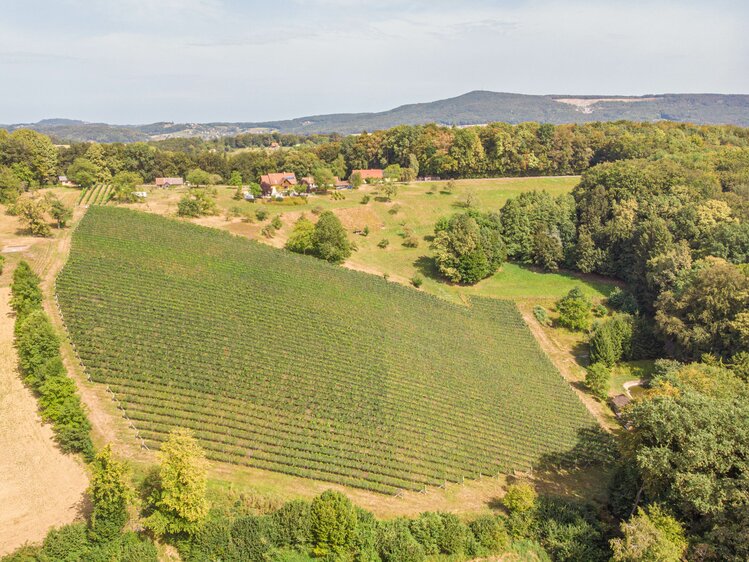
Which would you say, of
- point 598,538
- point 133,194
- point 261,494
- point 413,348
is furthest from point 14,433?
point 133,194

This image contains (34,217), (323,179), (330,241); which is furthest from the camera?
(323,179)

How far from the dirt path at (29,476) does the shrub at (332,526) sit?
14046 mm

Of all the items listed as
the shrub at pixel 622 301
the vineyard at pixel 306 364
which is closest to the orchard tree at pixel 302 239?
the vineyard at pixel 306 364

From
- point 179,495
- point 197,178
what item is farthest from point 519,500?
point 197,178

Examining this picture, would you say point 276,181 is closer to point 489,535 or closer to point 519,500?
point 519,500

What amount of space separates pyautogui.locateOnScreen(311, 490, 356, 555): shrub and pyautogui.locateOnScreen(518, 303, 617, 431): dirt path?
31.9 meters

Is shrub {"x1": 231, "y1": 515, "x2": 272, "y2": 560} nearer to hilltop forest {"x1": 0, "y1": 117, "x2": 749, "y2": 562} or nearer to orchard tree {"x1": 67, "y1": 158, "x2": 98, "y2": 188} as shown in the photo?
hilltop forest {"x1": 0, "y1": 117, "x2": 749, "y2": 562}

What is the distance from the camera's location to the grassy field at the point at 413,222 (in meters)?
73.4

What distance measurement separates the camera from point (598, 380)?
5003 centimetres

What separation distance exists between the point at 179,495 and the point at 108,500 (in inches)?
140

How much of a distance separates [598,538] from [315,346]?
93.7 ft

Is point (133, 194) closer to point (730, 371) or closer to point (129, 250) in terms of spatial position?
point (129, 250)

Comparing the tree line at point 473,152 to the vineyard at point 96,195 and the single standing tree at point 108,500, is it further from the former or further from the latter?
the single standing tree at point 108,500

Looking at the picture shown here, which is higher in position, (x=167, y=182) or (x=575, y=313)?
(x=167, y=182)
